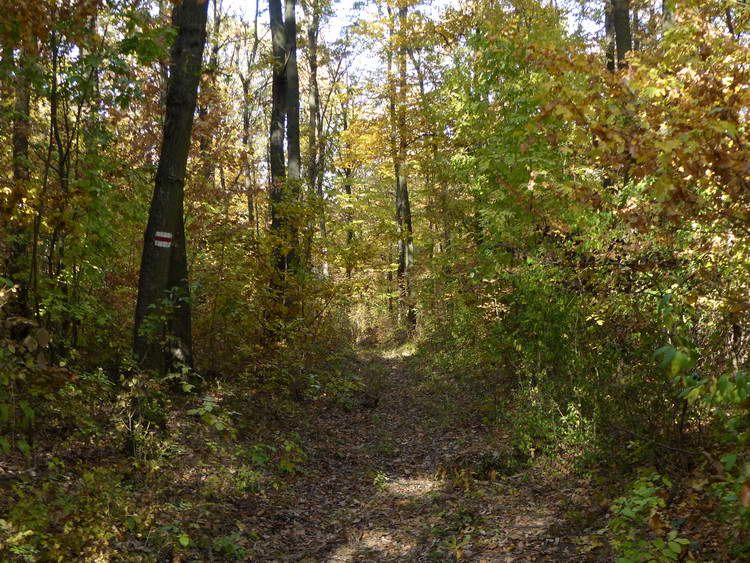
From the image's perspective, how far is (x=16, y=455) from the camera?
512 centimetres

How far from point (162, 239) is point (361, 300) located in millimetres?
4647

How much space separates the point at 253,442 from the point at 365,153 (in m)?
14.2

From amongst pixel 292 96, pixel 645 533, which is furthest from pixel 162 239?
pixel 292 96

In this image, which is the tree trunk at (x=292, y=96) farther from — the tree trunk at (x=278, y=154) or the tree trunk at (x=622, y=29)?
the tree trunk at (x=622, y=29)

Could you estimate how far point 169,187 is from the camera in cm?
695

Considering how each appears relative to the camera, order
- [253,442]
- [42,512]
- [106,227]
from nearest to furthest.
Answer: [42,512] < [106,227] < [253,442]

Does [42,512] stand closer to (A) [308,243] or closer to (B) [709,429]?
(B) [709,429]

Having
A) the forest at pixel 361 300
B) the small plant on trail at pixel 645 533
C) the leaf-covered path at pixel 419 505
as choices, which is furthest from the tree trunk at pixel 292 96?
the small plant on trail at pixel 645 533

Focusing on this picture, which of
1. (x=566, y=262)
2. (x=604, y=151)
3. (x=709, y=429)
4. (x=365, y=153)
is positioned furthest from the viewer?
(x=365, y=153)

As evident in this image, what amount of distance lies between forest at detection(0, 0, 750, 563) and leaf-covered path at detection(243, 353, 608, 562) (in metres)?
0.04

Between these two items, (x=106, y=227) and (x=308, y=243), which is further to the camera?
(x=308, y=243)

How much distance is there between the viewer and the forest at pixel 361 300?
12.2ft

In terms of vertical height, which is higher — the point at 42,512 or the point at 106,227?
the point at 106,227

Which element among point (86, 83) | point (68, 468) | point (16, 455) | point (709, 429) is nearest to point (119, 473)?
point (68, 468)
